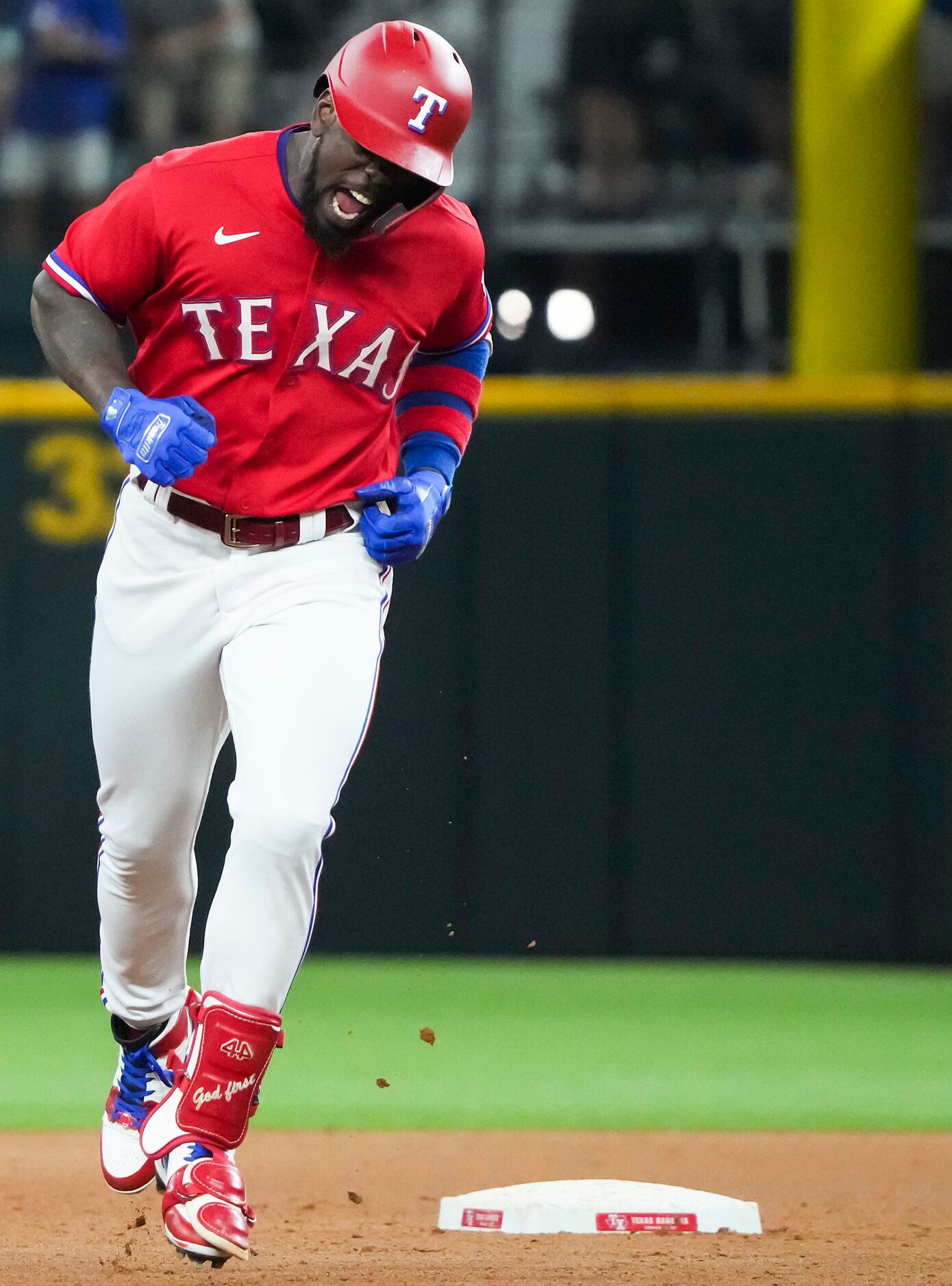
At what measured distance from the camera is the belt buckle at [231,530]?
2922 mm

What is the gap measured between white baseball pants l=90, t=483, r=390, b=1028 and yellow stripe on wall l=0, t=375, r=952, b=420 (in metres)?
3.01

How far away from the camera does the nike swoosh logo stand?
9.36 ft

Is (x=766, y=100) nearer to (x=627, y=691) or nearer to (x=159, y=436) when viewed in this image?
(x=627, y=691)

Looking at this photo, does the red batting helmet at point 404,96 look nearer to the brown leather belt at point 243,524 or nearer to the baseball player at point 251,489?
the baseball player at point 251,489

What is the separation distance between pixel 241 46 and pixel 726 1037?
3.76 meters

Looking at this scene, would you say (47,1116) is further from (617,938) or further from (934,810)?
(934,810)

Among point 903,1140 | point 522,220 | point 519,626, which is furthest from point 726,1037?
point 522,220

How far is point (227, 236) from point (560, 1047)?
2.69 metres

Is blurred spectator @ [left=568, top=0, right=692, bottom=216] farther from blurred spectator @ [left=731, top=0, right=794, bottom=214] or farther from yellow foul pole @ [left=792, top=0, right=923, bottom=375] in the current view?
yellow foul pole @ [left=792, top=0, right=923, bottom=375]

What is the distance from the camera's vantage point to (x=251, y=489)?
9.53 ft

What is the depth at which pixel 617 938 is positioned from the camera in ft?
19.5

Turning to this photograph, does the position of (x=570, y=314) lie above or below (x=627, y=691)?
above

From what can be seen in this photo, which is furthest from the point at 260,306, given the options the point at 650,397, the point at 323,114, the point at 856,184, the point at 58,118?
the point at 58,118

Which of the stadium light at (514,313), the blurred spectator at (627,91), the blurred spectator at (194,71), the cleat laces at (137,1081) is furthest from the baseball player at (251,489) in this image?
the blurred spectator at (194,71)
